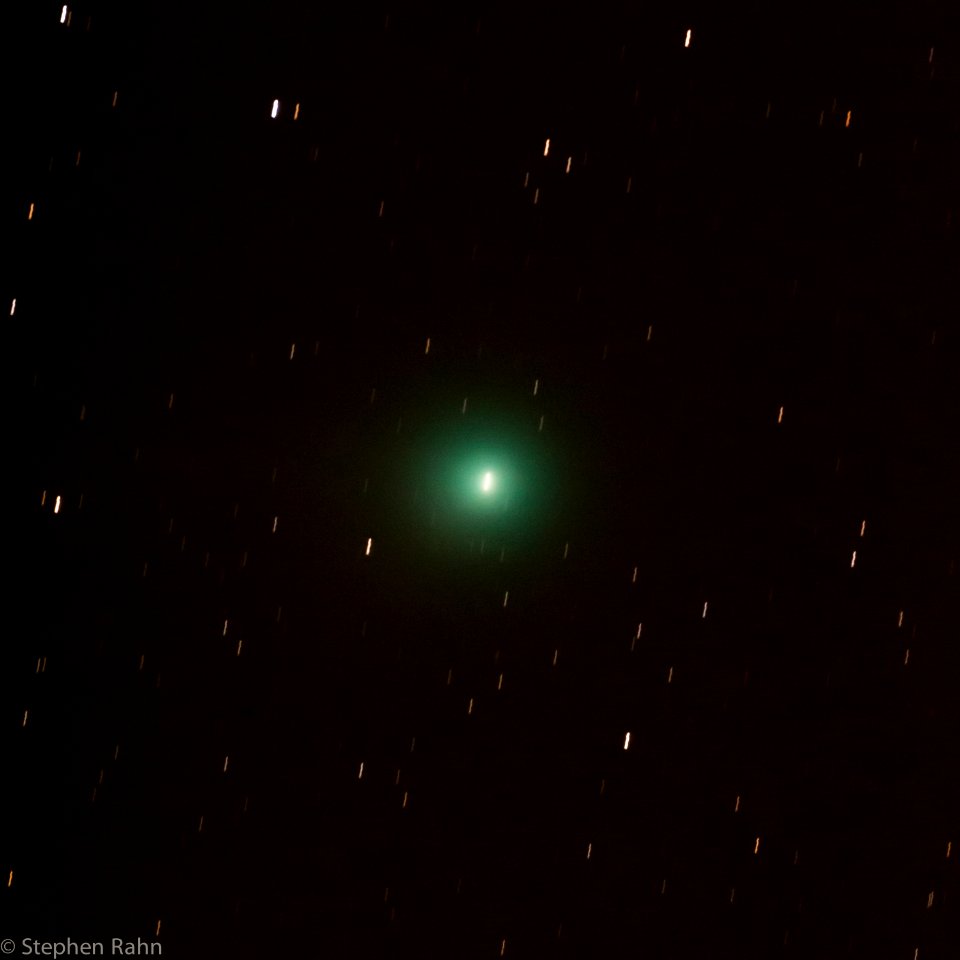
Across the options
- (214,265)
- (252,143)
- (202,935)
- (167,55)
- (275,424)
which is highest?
(167,55)

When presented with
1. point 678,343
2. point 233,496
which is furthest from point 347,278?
point 678,343

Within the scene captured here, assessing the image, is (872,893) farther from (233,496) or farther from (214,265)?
(214,265)

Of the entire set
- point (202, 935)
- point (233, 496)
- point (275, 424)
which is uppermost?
point (275, 424)

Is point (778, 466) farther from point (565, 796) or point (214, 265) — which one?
point (214, 265)

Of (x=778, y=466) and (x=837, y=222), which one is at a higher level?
(x=837, y=222)

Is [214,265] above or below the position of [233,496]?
above

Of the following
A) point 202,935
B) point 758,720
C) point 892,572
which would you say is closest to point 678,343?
point 892,572
